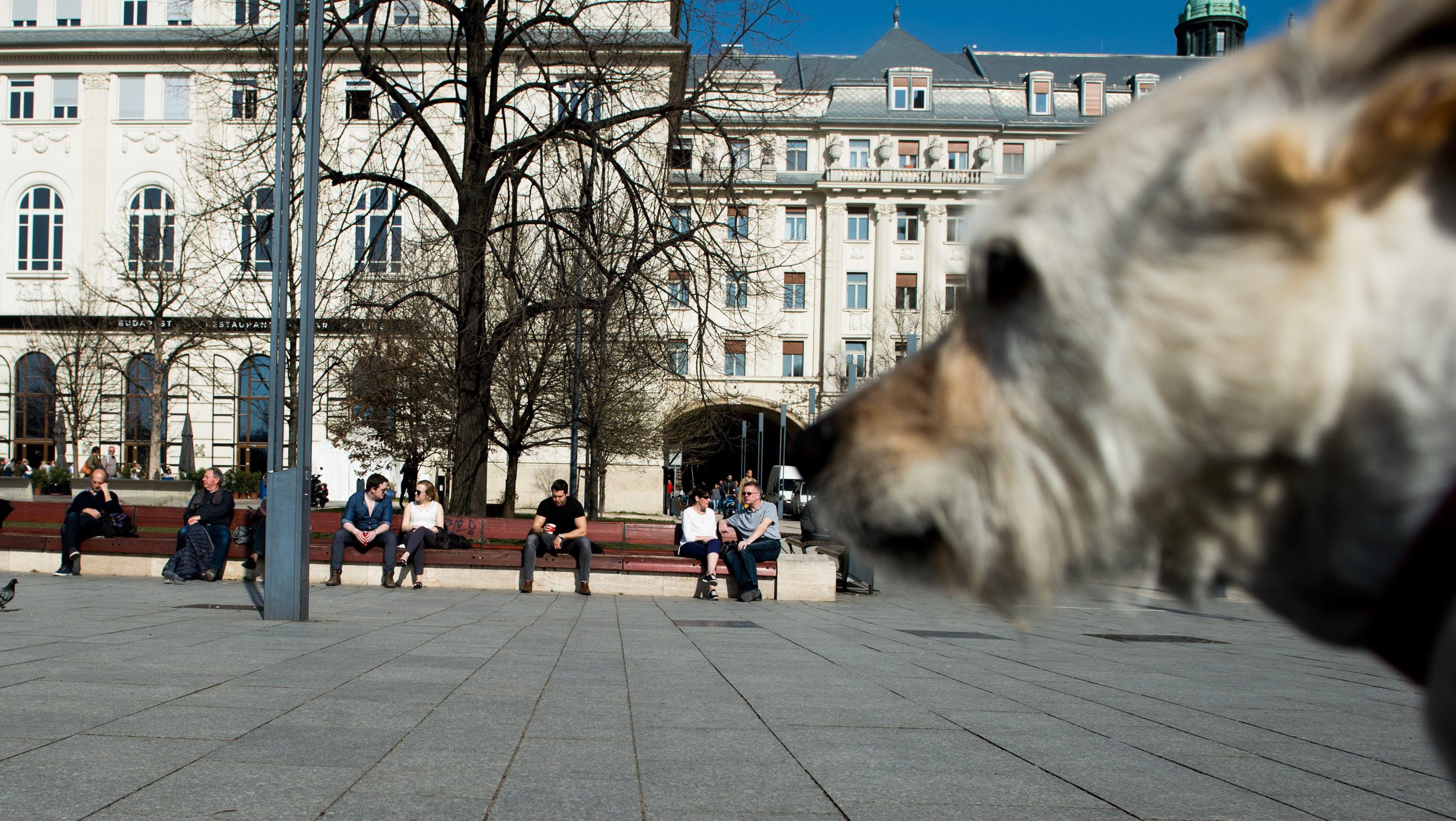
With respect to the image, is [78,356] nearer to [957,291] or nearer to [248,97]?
[248,97]

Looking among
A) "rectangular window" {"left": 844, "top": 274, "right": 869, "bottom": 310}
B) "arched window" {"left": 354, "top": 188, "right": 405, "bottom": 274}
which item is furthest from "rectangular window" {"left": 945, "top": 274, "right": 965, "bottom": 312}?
"rectangular window" {"left": 844, "top": 274, "right": 869, "bottom": 310}

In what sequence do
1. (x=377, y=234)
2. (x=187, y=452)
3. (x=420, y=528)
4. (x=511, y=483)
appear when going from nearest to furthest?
1. (x=420, y=528)
2. (x=377, y=234)
3. (x=511, y=483)
4. (x=187, y=452)

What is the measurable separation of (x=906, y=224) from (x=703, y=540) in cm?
4040

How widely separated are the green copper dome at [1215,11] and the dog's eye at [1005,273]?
267 ft

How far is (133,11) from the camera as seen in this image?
151 feet

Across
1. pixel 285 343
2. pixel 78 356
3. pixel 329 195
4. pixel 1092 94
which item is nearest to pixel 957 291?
pixel 285 343

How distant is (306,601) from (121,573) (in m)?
6.68

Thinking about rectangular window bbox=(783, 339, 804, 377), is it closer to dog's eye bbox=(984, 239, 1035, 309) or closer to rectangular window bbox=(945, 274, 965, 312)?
rectangular window bbox=(945, 274, 965, 312)

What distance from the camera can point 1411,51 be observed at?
73cm

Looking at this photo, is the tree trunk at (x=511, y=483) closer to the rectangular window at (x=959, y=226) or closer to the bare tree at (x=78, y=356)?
the rectangular window at (x=959, y=226)

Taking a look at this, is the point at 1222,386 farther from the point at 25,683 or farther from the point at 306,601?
the point at 306,601

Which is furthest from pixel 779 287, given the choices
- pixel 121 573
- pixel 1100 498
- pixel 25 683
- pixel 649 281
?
pixel 1100 498

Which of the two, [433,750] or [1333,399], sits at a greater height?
[1333,399]

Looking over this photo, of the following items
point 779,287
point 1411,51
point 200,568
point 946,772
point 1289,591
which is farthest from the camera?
point 779,287
